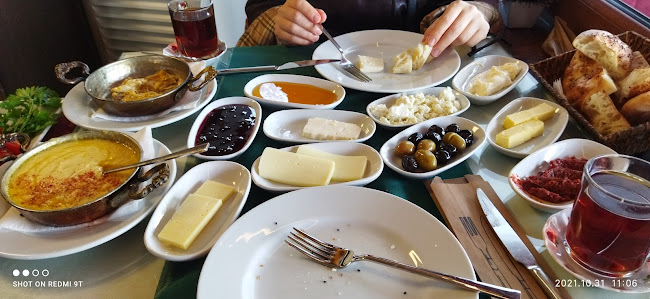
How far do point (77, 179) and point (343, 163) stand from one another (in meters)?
0.72

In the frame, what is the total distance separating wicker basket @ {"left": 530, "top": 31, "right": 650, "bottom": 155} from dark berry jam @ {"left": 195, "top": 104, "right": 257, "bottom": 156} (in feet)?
3.33

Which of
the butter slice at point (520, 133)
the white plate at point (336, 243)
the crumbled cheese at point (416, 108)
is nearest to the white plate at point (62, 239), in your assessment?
the white plate at point (336, 243)

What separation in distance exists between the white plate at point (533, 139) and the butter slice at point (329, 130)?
43cm

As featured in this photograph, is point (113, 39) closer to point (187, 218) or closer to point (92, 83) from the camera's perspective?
point (92, 83)

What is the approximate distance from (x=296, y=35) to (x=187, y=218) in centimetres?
115

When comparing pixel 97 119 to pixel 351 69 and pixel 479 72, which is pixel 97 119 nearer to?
pixel 351 69

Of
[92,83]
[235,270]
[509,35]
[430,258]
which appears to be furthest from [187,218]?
[509,35]

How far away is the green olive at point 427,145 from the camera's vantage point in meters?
1.32

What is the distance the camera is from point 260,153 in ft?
4.67

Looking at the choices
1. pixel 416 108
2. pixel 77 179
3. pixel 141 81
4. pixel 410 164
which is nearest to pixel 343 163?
pixel 410 164

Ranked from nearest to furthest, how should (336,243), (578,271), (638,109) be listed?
(578,271)
(336,243)
(638,109)

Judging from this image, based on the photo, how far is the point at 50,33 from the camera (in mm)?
3357

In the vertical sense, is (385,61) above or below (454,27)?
below

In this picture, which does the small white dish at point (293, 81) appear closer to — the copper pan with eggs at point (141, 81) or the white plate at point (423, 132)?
the copper pan with eggs at point (141, 81)
